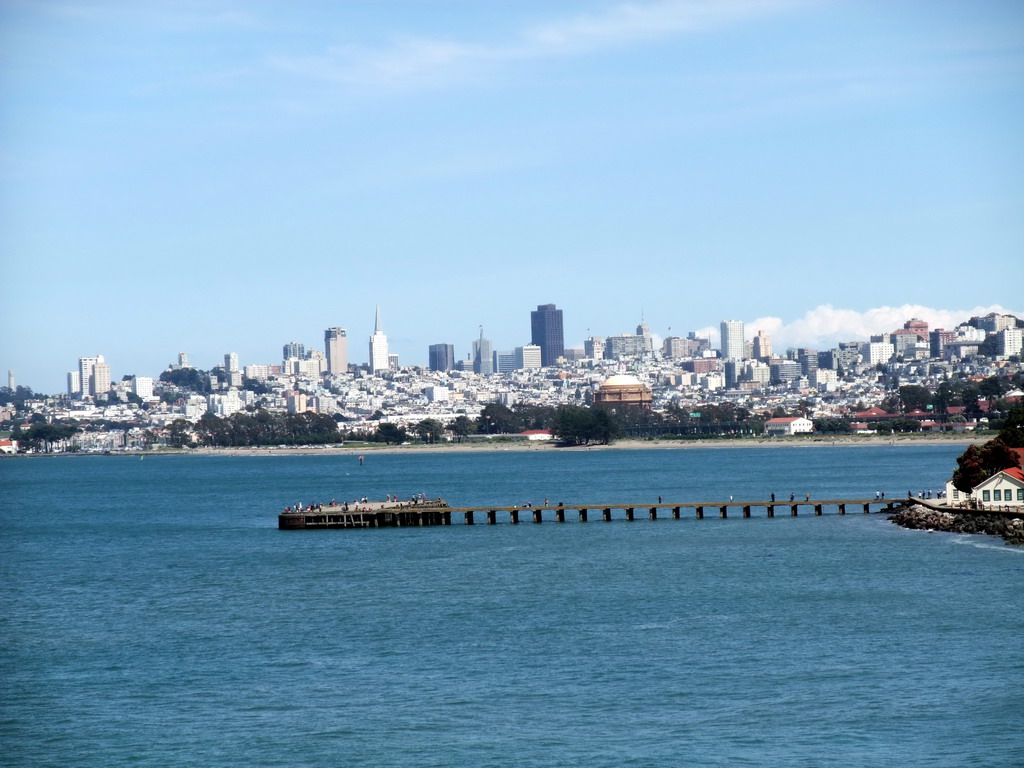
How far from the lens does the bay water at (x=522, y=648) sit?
2586 centimetres

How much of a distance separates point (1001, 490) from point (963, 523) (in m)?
2.40

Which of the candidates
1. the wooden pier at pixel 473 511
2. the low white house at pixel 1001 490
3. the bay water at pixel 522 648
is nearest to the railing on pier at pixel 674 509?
the wooden pier at pixel 473 511

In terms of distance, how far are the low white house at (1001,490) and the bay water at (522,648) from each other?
3223mm

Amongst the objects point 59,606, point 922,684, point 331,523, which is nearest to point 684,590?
point 922,684

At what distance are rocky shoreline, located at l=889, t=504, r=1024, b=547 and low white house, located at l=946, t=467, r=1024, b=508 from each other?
1241 mm

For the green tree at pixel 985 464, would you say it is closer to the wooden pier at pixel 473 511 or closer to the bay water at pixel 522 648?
the bay water at pixel 522 648

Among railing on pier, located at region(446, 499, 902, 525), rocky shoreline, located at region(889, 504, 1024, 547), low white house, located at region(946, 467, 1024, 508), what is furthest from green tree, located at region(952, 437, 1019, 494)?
railing on pier, located at region(446, 499, 902, 525)

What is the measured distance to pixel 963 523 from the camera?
5531cm

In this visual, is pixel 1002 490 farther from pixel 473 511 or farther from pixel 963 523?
pixel 473 511

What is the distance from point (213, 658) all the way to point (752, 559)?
70.6 feet

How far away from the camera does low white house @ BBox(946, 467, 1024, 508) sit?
2205 inches

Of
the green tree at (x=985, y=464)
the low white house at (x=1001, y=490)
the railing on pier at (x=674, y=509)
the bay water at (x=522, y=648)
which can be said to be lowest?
the bay water at (x=522, y=648)

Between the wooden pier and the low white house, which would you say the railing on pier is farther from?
the low white house

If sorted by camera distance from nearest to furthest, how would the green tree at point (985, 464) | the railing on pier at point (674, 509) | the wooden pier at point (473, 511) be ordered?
the green tree at point (985, 464) < the railing on pier at point (674, 509) < the wooden pier at point (473, 511)
